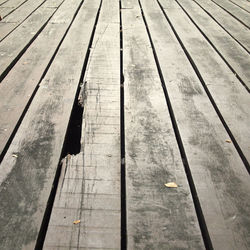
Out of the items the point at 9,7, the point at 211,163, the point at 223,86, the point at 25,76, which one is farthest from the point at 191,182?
the point at 9,7

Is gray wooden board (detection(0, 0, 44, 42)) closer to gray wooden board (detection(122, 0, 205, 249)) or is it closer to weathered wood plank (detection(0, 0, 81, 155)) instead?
weathered wood plank (detection(0, 0, 81, 155))

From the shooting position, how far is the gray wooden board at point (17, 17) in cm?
225

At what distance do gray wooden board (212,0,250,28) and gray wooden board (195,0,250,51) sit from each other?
74mm

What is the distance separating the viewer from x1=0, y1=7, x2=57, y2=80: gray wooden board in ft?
5.72

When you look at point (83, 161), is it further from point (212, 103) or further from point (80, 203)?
point (212, 103)

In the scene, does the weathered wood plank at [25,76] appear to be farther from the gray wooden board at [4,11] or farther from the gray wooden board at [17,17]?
the gray wooden board at [4,11]

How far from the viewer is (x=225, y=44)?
205 cm

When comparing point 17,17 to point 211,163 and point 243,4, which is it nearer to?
point 211,163

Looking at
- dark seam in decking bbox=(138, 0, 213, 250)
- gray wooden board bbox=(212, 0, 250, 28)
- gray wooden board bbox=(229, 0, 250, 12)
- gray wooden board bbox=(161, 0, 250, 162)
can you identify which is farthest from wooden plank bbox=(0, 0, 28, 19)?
gray wooden board bbox=(229, 0, 250, 12)

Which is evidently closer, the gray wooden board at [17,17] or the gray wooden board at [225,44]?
the gray wooden board at [225,44]

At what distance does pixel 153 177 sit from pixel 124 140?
0.23m

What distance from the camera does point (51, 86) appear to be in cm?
145

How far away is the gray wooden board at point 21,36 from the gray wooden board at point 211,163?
1016 mm

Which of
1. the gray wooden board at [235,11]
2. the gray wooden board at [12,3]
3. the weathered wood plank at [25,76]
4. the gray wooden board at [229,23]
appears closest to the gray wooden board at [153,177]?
the weathered wood plank at [25,76]
